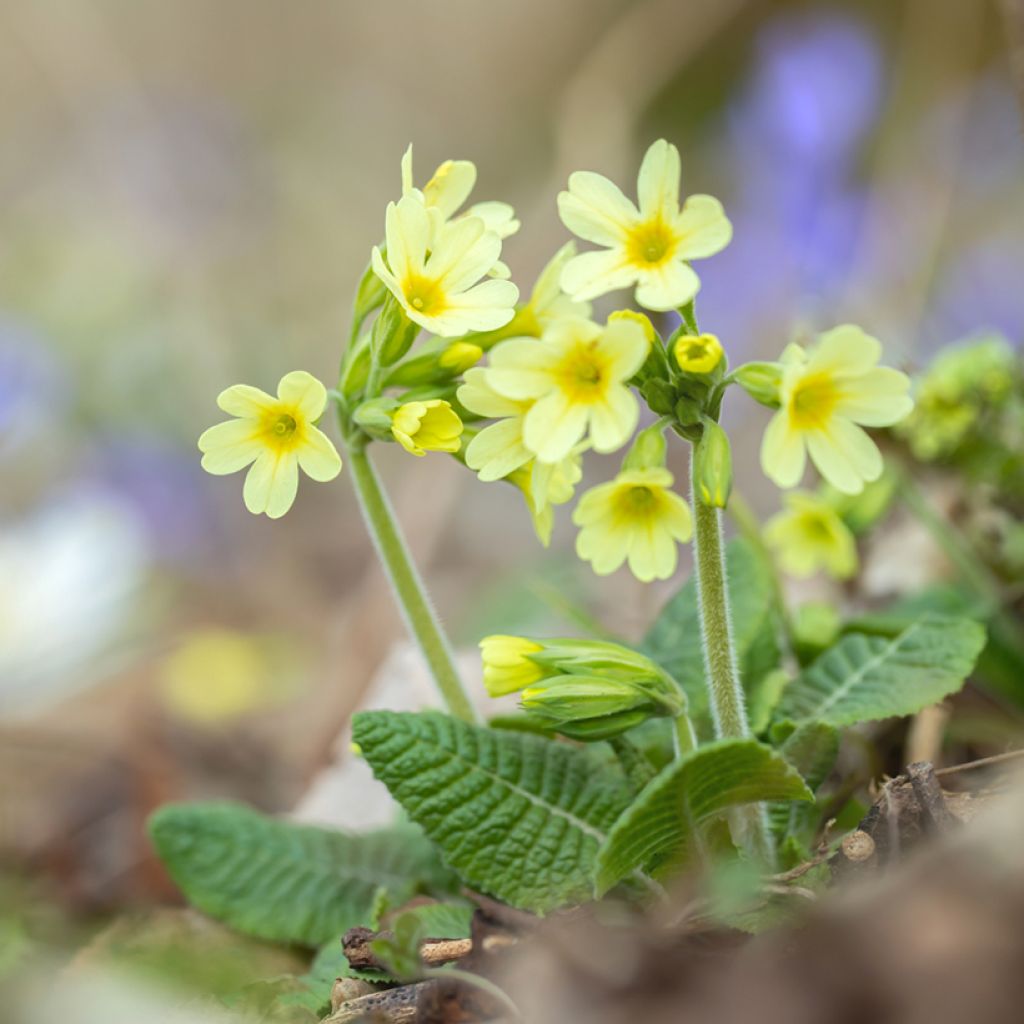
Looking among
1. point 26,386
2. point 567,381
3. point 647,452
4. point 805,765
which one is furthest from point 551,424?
point 26,386

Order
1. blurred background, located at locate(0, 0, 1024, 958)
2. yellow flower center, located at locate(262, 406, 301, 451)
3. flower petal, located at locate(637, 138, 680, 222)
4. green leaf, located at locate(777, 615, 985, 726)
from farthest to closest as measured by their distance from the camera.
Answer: blurred background, located at locate(0, 0, 1024, 958) → green leaf, located at locate(777, 615, 985, 726) → yellow flower center, located at locate(262, 406, 301, 451) → flower petal, located at locate(637, 138, 680, 222)

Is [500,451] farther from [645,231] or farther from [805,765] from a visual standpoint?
[805,765]

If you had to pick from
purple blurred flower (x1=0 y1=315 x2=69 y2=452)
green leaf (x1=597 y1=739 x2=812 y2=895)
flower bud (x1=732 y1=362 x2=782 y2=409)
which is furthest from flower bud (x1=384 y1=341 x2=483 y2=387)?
purple blurred flower (x1=0 y1=315 x2=69 y2=452)

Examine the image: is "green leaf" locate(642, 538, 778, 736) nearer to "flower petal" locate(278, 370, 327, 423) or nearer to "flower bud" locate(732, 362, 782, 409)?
"flower bud" locate(732, 362, 782, 409)

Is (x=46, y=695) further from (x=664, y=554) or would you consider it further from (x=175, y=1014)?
(x=664, y=554)

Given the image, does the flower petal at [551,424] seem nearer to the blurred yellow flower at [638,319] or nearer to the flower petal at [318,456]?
the blurred yellow flower at [638,319]

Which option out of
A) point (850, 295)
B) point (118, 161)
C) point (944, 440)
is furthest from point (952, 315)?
point (118, 161)
